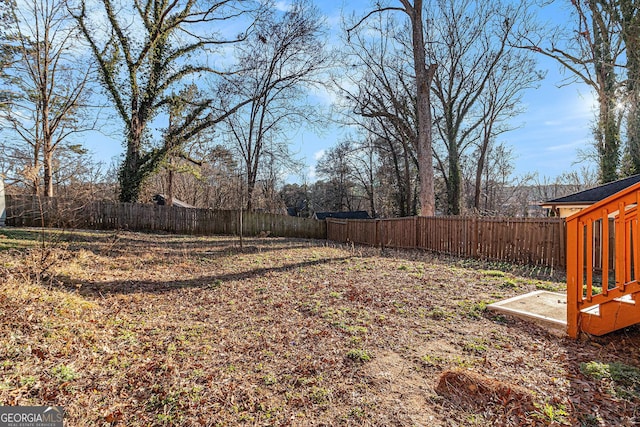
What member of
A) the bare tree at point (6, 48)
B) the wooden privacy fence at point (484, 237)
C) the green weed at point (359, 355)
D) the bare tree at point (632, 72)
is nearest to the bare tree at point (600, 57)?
the bare tree at point (632, 72)

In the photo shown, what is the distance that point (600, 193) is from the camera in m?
9.29

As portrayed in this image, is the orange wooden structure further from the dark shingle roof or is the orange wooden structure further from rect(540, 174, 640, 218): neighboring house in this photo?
the dark shingle roof

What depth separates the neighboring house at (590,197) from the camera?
878 cm

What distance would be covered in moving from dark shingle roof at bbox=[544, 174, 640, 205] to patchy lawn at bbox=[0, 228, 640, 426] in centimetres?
642

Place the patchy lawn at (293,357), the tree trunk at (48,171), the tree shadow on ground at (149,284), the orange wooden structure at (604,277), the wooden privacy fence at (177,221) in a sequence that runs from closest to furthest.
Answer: the patchy lawn at (293,357) → the orange wooden structure at (604,277) → the tree shadow on ground at (149,284) → the tree trunk at (48,171) → the wooden privacy fence at (177,221)

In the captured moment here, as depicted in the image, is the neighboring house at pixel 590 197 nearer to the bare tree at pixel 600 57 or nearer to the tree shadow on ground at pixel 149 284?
the bare tree at pixel 600 57

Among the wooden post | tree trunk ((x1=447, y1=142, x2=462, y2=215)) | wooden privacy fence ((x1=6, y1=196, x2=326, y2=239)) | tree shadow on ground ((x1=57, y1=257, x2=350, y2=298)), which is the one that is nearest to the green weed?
the wooden post

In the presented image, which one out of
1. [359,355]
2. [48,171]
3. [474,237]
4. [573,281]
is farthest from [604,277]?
[48,171]

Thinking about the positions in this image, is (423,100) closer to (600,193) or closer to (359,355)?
(600,193)

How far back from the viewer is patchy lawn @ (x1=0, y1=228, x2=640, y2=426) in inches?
78.2

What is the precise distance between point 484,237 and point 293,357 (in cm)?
731

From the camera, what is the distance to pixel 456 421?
6.13 feet

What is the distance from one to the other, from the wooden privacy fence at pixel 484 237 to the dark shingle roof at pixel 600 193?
3251mm

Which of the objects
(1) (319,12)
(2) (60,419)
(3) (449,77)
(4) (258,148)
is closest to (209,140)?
(4) (258,148)
